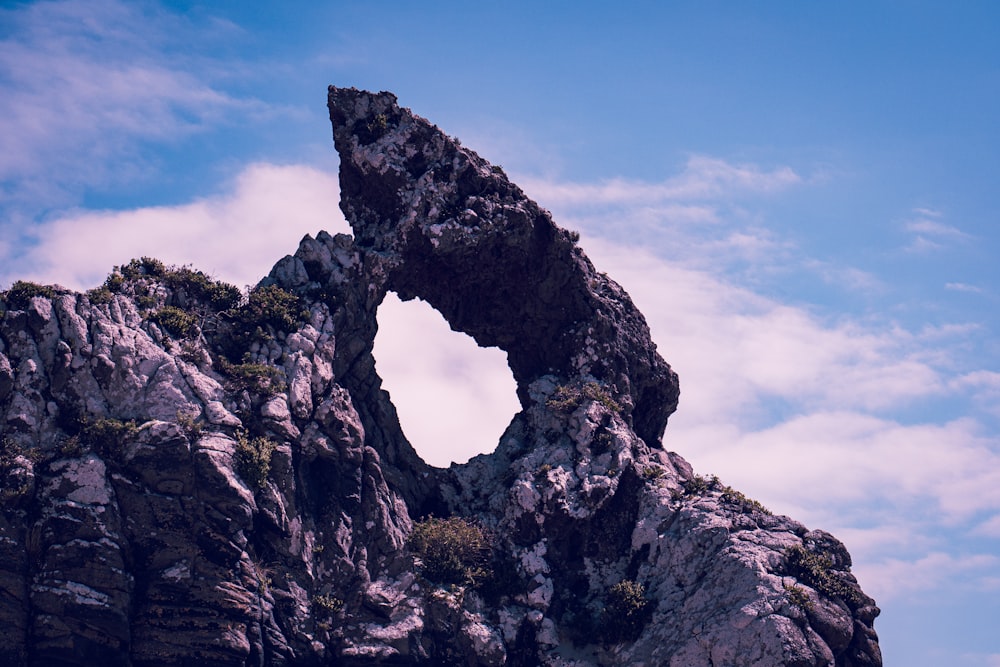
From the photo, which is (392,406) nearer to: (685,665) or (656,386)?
(656,386)

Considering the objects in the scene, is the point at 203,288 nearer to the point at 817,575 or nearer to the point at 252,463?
the point at 252,463

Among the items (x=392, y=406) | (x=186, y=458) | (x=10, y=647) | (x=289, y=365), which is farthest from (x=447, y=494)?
(x=10, y=647)

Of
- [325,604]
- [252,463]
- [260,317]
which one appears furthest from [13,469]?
[325,604]

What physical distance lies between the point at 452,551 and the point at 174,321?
50.3 feet

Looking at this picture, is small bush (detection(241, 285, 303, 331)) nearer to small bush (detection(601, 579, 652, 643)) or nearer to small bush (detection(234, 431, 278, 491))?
small bush (detection(234, 431, 278, 491))

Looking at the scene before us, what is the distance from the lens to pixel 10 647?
40312mm

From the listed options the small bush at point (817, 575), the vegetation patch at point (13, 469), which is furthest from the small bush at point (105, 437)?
the small bush at point (817, 575)

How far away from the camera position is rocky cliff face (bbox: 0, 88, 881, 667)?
141ft

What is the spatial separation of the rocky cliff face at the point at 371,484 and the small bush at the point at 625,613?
104mm

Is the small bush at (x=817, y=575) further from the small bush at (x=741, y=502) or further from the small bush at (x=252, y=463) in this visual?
the small bush at (x=252, y=463)

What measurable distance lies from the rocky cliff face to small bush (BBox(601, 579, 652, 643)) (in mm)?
104

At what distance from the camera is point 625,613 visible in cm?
4791

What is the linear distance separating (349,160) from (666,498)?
2183 centimetres

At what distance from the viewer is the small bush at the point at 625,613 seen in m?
47.5
